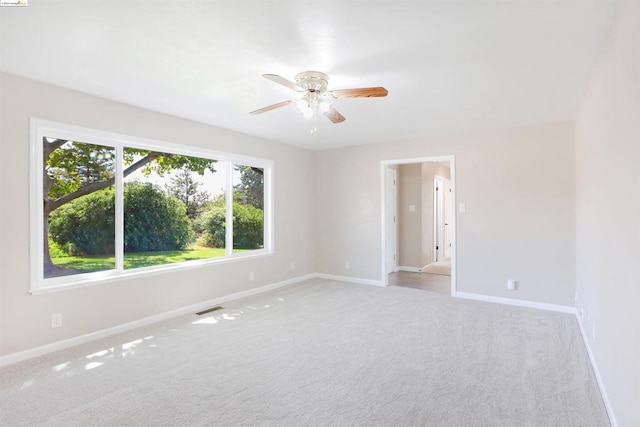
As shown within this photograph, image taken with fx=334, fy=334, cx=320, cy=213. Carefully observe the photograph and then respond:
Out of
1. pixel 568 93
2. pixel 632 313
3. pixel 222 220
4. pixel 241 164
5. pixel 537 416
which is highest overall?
pixel 568 93

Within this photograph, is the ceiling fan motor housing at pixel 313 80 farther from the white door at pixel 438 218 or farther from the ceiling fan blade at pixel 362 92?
the white door at pixel 438 218

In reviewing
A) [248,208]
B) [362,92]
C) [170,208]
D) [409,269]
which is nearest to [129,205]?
[170,208]

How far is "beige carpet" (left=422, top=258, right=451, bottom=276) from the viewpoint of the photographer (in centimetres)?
696

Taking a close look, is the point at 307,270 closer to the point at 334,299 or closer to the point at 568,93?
the point at 334,299

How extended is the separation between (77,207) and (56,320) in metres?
1.09

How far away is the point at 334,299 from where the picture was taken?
16.0 ft

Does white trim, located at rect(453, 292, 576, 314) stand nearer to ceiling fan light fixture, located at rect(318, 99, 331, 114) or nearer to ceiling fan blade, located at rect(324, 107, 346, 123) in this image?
ceiling fan blade, located at rect(324, 107, 346, 123)

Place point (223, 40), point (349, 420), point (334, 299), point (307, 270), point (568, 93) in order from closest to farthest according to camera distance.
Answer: point (349, 420), point (223, 40), point (568, 93), point (334, 299), point (307, 270)

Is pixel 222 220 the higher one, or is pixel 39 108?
pixel 39 108

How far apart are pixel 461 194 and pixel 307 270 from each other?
3.02 m

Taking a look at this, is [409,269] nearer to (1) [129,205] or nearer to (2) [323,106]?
(2) [323,106]

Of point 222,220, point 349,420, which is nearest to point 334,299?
point 222,220

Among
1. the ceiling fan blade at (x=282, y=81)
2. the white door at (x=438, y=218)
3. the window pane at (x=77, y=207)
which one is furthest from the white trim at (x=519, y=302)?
the window pane at (x=77, y=207)

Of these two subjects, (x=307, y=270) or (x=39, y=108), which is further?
(x=307, y=270)
